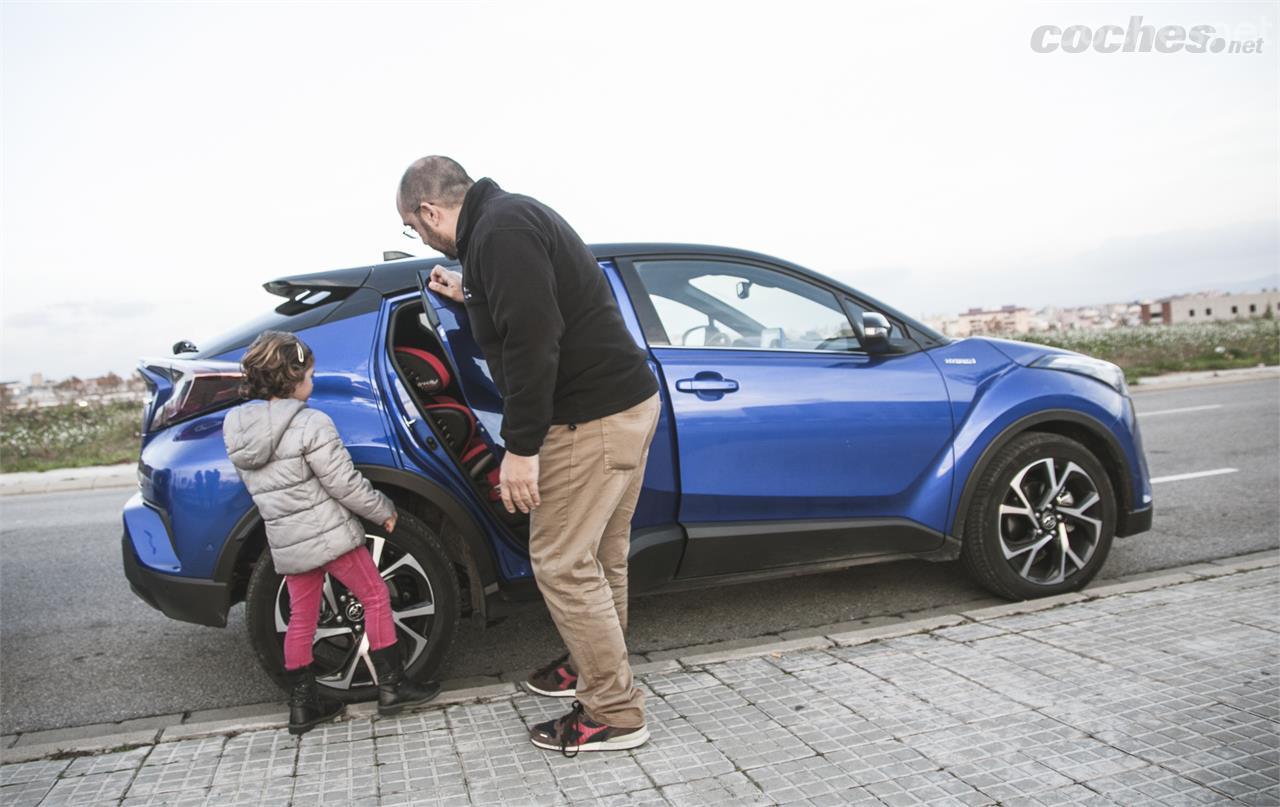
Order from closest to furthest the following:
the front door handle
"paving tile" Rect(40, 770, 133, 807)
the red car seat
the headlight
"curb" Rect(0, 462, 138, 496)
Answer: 1. "paving tile" Rect(40, 770, 133, 807)
2. the red car seat
3. the front door handle
4. the headlight
5. "curb" Rect(0, 462, 138, 496)

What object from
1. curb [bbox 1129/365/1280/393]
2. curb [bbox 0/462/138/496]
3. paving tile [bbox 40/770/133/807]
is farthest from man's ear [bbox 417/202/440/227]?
curb [bbox 1129/365/1280/393]

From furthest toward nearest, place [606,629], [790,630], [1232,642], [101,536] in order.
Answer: [101,536] < [790,630] < [1232,642] < [606,629]

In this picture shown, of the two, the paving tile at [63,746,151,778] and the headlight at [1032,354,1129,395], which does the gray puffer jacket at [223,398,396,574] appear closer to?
the paving tile at [63,746,151,778]

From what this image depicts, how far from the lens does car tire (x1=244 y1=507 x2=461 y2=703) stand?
134 inches

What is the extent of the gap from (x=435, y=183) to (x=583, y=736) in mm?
1836


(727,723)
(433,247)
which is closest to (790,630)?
(727,723)

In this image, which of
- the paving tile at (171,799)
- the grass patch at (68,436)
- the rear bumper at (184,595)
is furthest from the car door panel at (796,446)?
the grass patch at (68,436)

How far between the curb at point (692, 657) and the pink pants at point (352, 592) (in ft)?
0.85

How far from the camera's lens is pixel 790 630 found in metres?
4.37

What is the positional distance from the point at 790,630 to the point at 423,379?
2.03m

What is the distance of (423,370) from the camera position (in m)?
3.82

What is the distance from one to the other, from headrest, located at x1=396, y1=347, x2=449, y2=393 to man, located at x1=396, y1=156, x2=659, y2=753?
2.70 ft

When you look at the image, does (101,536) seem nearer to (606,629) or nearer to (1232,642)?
(606,629)

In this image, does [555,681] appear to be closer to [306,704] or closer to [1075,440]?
[306,704]
